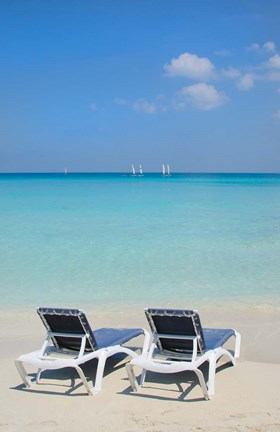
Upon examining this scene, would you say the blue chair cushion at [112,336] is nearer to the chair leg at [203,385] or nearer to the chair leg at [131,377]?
the chair leg at [131,377]

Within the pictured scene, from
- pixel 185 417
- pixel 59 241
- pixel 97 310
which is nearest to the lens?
pixel 185 417

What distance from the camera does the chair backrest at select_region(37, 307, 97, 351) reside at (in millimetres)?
4980

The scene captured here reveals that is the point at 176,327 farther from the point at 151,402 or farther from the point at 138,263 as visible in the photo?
the point at 138,263

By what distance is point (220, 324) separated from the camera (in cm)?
755

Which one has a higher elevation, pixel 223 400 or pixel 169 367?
pixel 169 367

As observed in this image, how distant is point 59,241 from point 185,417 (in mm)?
11990

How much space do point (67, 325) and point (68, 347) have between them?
0.95 ft

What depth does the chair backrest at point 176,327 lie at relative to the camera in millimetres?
4812

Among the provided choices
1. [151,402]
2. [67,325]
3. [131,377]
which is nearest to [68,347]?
[67,325]

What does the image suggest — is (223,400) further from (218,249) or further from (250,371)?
(218,249)

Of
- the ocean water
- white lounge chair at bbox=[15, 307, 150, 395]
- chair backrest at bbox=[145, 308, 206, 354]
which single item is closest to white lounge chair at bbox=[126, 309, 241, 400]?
chair backrest at bbox=[145, 308, 206, 354]

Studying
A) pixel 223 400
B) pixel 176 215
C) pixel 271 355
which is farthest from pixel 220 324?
pixel 176 215

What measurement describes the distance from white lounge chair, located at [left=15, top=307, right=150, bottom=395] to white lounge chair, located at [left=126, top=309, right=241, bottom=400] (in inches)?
14.1

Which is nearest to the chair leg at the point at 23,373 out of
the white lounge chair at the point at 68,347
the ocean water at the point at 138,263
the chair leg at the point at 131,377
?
the white lounge chair at the point at 68,347
